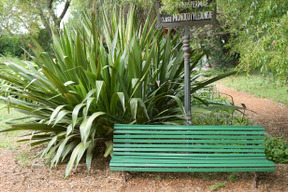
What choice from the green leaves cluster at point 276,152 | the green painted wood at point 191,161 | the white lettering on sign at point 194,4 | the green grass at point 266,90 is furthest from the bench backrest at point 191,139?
the green grass at point 266,90

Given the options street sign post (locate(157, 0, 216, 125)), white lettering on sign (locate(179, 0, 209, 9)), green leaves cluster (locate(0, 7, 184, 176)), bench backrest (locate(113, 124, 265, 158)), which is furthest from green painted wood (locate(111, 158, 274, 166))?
white lettering on sign (locate(179, 0, 209, 9))

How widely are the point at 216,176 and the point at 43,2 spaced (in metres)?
19.3

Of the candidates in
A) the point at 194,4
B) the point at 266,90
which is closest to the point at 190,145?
the point at 194,4

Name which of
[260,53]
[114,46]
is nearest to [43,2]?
[114,46]

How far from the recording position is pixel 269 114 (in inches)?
325

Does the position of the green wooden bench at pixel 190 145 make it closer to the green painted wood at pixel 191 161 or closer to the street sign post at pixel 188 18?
the green painted wood at pixel 191 161

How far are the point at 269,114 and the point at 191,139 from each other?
5.32 meters

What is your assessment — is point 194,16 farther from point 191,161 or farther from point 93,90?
point 191,161

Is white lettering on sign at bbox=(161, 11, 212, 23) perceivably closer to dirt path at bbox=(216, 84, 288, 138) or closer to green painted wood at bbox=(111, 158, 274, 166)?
green painted wood at bbox=(111, 158, 274, 166)

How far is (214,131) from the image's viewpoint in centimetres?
368

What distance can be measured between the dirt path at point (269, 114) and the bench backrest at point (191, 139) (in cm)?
203

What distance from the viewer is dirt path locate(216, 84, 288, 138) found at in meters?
6.71

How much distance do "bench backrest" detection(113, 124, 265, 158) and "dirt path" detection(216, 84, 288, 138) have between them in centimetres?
203

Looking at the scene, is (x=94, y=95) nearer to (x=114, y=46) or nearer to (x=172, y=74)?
(x=114, y=46)
